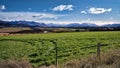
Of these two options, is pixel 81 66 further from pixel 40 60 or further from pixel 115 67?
pixel 40 60

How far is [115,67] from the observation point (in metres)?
10.9

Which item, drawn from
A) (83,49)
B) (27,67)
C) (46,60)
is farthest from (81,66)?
(83,49)

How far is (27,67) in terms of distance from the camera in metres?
12.2

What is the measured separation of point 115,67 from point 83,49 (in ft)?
58.7

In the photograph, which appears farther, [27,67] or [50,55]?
[50,55]

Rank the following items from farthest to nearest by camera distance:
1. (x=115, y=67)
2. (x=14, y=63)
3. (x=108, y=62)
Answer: (x=108, y=62), (x=14, y=63), (x=115, y=67)

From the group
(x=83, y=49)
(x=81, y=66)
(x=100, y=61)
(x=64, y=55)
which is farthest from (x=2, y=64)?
(x=83, y=49)

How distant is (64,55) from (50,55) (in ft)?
3.69

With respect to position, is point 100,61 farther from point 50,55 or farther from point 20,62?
point 50,55

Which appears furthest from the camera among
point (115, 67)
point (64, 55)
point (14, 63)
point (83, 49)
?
point (83, 49)

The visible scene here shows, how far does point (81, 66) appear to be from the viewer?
12.4 m

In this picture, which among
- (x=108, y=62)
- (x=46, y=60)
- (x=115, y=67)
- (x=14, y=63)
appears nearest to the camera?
(x=115, y=67)

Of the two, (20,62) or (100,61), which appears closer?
(20,62)

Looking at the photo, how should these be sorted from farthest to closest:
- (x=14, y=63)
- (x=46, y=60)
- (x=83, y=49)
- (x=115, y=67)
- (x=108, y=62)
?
(x=83, y=49) < (x=46, y=60) < (x=108, y=62) < (x=14, y=63) < (x=115, y=67)
